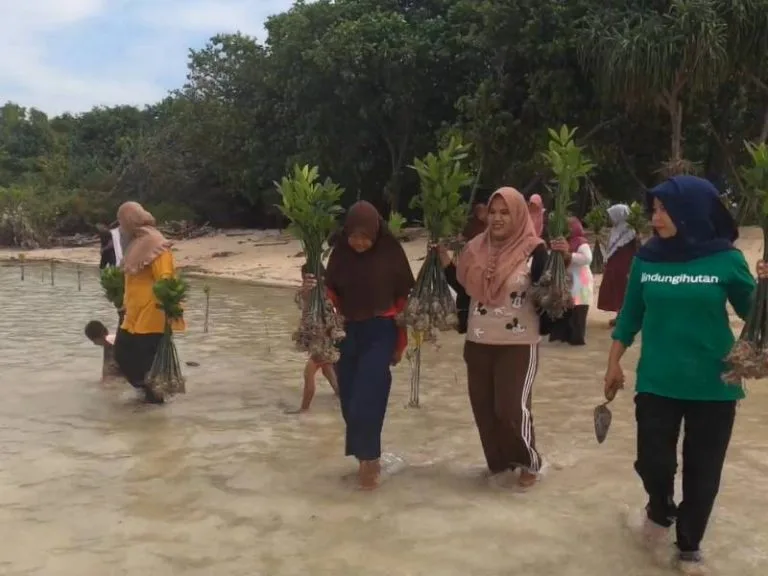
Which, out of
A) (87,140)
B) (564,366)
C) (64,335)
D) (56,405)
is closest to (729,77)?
(564,366)

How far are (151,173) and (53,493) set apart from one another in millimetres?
28215

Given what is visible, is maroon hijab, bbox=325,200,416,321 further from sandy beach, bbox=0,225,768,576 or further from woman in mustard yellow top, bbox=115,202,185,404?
woman in mustard yellow top, bbox=115,202,185,404

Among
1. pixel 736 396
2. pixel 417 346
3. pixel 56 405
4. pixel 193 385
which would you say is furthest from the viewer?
pixel 193 385

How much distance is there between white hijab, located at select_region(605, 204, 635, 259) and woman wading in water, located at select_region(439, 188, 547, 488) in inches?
207

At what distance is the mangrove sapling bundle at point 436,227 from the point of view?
4812 millimetres

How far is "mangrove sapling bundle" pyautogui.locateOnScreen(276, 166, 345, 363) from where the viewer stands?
15.8 feet

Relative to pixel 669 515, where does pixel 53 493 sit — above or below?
below

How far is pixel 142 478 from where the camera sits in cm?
515

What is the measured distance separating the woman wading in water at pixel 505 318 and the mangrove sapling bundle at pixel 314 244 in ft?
2.53

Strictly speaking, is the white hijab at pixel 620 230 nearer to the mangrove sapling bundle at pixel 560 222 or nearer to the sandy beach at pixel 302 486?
the sandy beach at pixel 302 486

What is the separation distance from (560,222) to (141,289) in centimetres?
335

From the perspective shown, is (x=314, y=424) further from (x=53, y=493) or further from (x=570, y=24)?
(x=570, y=24)

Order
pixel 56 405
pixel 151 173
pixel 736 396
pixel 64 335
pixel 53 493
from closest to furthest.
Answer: pixel 736 396
pixel 53 493
pixel 56 405
pixel 64 335
pixel 151 173

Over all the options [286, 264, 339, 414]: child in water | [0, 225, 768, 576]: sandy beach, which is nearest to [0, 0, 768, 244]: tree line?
[0, 225, 768, 576]: sandy beach
